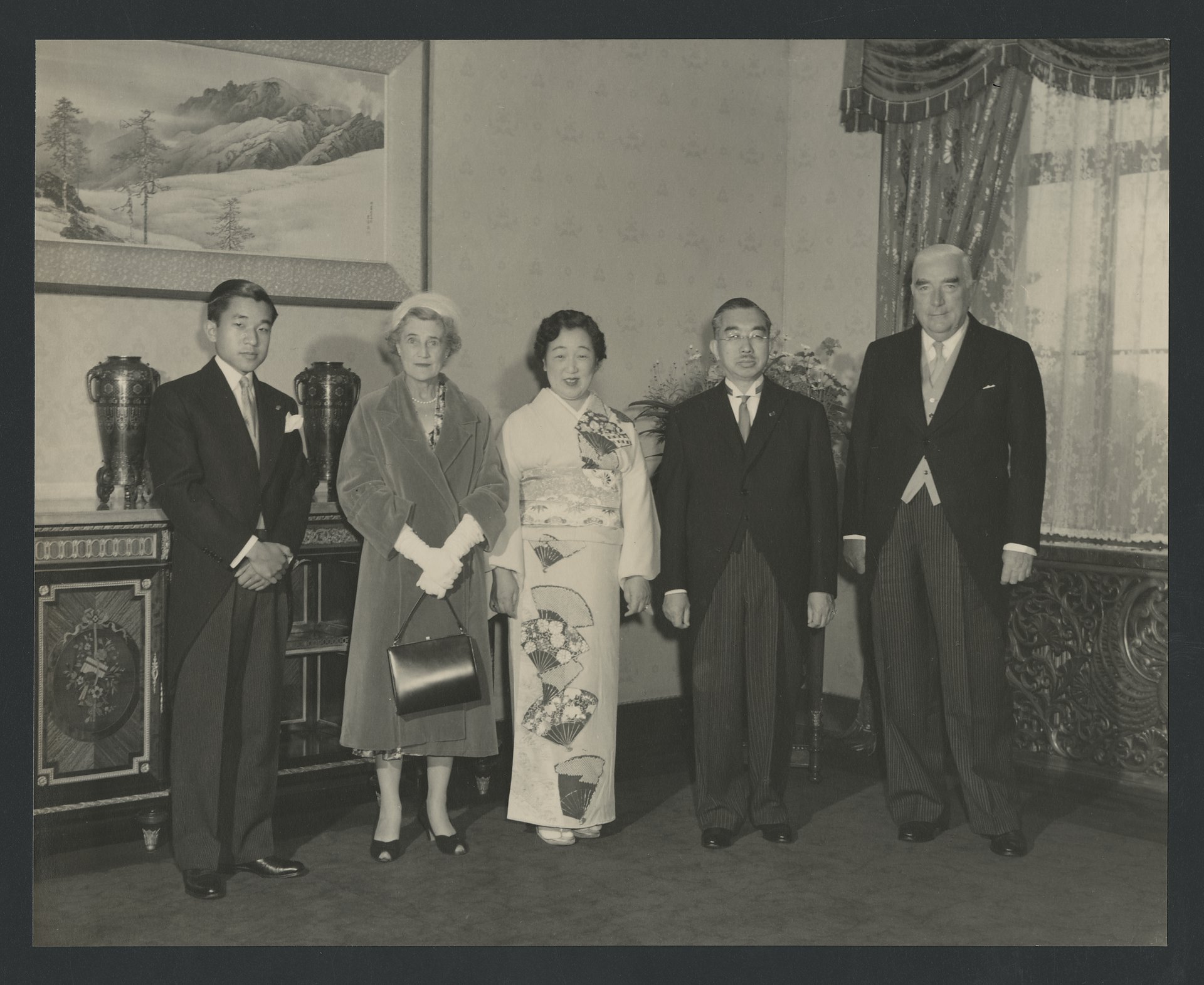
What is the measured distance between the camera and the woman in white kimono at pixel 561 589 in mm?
3590

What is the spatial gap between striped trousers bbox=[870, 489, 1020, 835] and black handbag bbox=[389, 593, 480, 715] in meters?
1.24

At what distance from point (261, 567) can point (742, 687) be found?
140 centimetres

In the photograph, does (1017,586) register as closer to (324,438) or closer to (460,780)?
(460,780)

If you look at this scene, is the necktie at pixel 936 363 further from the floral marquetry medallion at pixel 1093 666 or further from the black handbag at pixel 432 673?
the black handbag at pixel 432 673

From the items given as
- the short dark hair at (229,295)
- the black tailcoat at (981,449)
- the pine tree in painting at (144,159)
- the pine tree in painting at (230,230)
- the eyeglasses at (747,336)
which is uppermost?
the pine tree in painting at (144,159)

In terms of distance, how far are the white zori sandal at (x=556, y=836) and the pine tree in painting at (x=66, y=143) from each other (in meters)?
2.27

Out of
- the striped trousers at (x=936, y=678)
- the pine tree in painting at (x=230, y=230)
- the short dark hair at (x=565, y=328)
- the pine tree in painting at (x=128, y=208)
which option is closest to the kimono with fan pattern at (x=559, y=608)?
the short dark hair at (x=565, y=328)

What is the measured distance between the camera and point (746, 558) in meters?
3.59

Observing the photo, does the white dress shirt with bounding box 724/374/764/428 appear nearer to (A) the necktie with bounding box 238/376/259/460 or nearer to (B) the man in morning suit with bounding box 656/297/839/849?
(B) the man in morning suit with bounding box 656/297/839/849

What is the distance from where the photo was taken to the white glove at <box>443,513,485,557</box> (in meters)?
3.37

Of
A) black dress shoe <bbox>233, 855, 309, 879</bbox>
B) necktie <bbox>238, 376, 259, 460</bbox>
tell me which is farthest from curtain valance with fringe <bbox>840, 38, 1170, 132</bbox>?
black dress shoe <bbox>233, 855, 309, 879</bbox>

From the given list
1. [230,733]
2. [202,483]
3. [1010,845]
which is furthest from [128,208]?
[1010,845]

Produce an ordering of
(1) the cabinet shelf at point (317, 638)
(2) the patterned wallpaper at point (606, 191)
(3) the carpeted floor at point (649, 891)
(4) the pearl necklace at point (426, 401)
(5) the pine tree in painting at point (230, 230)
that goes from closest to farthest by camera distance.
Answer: (3) the carpeted floor at point (649, 891) → (4) the pearl necklace at point (426, 401) → (1) the cabinet shelf at point (317, 638) → (5) the pine tree in painting at point (230, 230) → (2) the patterned wallpaper at point (606, 191)

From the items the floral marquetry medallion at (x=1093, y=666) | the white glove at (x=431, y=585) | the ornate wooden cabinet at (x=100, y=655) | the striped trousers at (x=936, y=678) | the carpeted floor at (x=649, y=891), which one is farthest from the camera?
the floral marquetry medallion at (x=1093, y=666)
